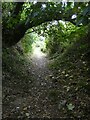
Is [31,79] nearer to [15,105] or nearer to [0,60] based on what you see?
[0,60]

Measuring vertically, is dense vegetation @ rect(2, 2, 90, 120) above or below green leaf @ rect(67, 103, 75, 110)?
above

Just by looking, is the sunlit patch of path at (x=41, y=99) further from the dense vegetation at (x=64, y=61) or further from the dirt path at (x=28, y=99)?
the dense vegetation at (x=64, y=61)

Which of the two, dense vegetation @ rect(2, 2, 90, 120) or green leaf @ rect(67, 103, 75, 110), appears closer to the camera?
dense vegetation @ rect(2, 2, 90, 120)

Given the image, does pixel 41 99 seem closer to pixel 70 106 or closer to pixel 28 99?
pixel 28 99

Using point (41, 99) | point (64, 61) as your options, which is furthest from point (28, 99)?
point (64, 61)

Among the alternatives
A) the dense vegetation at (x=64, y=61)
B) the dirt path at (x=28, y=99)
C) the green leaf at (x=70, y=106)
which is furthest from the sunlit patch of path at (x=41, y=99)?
the green leaf at (x=70, y=106)

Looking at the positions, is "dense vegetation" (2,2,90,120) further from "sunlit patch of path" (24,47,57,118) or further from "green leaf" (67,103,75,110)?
"sunlit patch of path" (24,47,57,118)

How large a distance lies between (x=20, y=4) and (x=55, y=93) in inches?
182

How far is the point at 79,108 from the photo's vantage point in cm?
552

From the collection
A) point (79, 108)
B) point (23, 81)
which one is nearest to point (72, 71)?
point (23, 81)

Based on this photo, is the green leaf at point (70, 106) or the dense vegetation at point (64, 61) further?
the green leaf at point (70, 106)

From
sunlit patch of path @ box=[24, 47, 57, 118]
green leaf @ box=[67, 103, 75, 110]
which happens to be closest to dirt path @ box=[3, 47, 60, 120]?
sunlit patch of path @ box=[24, 47, 57, 118]

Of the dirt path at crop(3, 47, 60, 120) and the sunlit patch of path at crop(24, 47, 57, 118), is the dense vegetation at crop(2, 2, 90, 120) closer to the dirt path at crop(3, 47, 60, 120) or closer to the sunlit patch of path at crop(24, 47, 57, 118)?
the dirt path at crop(3, 47, 60, 120)

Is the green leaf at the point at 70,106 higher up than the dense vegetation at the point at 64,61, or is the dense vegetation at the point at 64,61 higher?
the dense vegetation at the point at 64,61
